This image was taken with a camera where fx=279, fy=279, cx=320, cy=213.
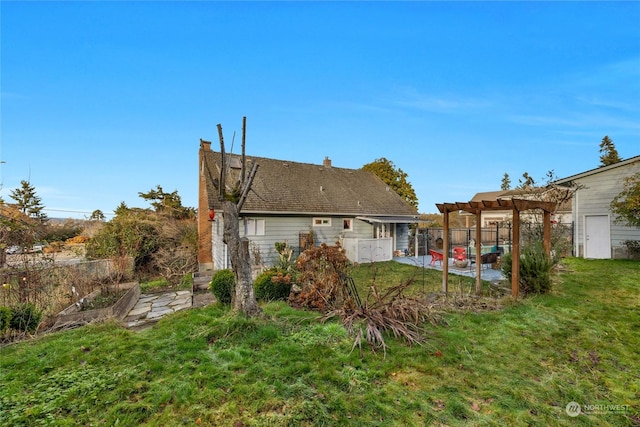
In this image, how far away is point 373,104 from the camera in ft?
45.8

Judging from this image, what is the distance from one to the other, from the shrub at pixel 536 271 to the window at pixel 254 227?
33.2ft

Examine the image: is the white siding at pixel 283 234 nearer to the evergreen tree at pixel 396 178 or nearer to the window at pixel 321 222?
the window at pixel 321 222

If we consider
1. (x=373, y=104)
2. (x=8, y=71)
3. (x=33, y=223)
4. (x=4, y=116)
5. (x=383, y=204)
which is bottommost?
(x=33, y=223)

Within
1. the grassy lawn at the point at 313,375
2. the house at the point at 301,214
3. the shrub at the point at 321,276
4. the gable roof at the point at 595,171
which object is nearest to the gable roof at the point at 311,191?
the house at the point at 301,214

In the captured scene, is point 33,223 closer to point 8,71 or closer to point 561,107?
point 8,71

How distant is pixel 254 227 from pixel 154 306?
6320mm

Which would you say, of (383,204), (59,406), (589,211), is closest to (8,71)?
(59,406)

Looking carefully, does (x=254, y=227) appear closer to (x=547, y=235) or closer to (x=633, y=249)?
(x=547, y=235)

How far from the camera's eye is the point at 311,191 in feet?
53.8

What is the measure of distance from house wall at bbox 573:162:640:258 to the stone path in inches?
683

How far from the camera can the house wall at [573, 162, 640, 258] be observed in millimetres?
12211

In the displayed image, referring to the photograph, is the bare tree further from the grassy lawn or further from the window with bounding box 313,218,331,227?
the window with bounding box 313,218,331,227

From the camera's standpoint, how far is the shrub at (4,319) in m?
4.65

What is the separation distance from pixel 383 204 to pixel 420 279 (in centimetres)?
869
